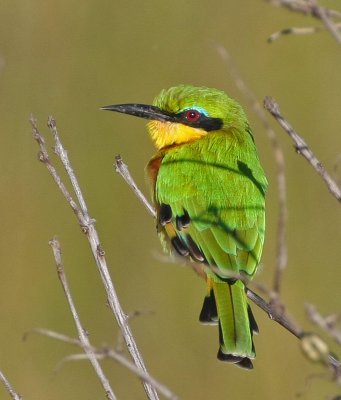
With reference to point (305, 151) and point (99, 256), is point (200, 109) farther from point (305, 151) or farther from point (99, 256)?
point (305, 151)

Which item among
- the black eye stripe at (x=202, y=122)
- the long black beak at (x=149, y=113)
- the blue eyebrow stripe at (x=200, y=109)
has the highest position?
the long black beak at (x=149, y=113)

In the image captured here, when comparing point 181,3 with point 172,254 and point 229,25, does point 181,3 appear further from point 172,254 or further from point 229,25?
point 172,254

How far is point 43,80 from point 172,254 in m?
2.11

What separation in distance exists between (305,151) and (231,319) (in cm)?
99

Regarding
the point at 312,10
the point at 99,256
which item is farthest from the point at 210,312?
the point at 312,10

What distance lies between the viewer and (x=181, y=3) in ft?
19.9

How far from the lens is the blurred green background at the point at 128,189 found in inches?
199

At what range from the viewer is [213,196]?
12.1 ft

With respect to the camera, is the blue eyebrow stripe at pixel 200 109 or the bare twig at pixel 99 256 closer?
the bare twig at pixel 99 256

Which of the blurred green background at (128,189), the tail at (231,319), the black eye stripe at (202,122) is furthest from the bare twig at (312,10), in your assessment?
the blurred green background at (128,189)

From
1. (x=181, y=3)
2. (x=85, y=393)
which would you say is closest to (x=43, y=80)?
(x=181, y=3)

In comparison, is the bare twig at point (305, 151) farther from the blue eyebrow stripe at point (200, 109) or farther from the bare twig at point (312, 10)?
the blue eyebrow stripe at point (200, 109)

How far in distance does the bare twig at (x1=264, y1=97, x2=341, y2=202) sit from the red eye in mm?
1396

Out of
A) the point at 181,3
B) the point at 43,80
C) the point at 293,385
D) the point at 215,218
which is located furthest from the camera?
the point at 181,3
